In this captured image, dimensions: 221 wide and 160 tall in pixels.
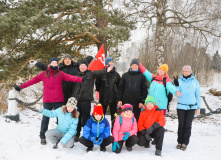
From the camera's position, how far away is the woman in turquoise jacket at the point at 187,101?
3.75 m

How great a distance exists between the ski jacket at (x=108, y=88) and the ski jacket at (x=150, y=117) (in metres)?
0.81

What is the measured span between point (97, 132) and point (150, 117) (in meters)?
1.11

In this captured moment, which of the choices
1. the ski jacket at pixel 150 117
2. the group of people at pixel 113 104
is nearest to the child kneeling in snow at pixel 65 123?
the group of people at pixel 113 104

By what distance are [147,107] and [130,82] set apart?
2.22 ft

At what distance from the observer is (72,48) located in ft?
30.2

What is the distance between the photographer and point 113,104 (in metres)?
4.29

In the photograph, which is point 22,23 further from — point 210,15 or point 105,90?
point 210,15

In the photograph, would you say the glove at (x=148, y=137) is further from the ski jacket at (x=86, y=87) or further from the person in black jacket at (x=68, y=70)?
the person in black jacket at (x=68, y=70)

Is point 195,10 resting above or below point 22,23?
above

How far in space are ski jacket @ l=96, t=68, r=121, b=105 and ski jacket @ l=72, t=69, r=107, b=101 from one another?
0.32 metres

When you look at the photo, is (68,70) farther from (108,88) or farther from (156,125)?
(156,125)

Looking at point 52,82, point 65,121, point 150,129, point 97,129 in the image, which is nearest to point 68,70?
point 52,82

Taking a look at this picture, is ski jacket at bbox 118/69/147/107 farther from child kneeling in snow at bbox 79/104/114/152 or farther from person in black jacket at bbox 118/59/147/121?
child kneeling in snow at bbox 79/104/114/152

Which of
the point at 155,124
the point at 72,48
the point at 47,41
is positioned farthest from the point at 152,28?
the point at 155,124
